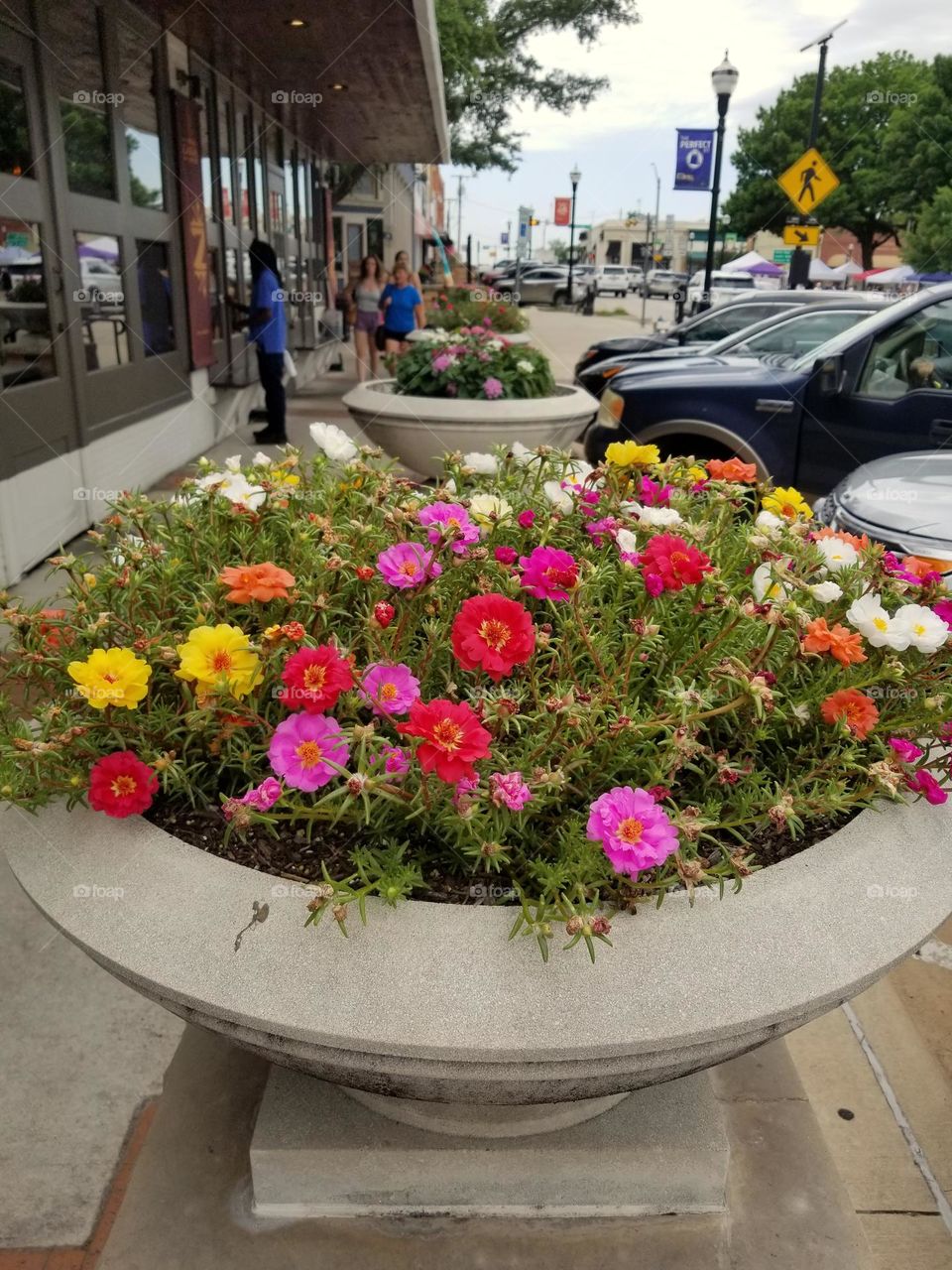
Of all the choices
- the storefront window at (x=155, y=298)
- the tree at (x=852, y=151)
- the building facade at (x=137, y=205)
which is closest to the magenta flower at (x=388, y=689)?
the building facade at (x=137, y=205)

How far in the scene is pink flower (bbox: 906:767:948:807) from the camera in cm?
181

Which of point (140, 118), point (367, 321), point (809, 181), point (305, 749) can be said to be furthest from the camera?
point (809, 181)

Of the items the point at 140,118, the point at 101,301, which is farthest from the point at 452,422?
the point at 140,118

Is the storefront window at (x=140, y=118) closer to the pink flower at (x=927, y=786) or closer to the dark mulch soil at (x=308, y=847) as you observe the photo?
Answer: the dark mulch soil at (x=308, y=847)

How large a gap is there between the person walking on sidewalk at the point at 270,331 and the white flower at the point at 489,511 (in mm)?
8139

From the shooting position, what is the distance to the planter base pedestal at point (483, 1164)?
1918 millimetres

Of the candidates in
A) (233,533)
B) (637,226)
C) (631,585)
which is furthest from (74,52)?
(637,226)

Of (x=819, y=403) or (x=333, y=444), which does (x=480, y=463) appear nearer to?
(x=333, y=444)

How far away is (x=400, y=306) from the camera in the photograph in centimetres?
1341

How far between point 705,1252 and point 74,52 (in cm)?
769

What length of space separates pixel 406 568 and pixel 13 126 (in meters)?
5.53

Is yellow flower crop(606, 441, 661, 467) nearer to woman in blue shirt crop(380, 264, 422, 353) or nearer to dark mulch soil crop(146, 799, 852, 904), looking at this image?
dark mulch soil crop(146, 799, 852, 904)

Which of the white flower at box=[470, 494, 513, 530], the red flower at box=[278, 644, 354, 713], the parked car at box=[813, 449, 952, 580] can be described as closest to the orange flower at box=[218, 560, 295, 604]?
the red flower at box=[278, 644, 354, 713]

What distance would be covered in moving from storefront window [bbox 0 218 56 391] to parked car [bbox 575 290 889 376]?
24.9 feet
